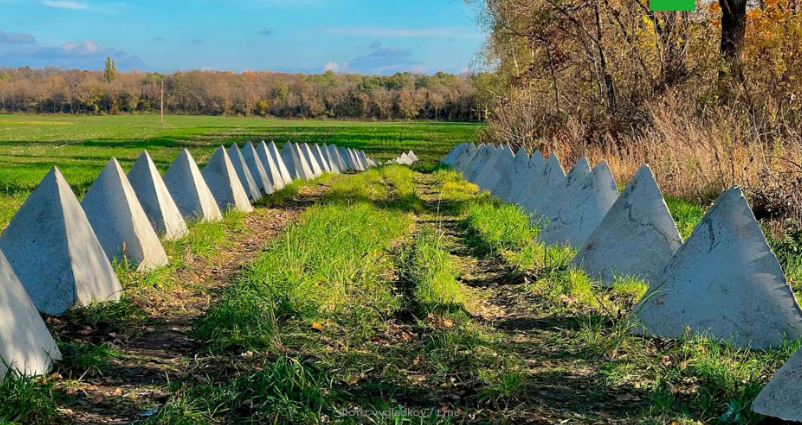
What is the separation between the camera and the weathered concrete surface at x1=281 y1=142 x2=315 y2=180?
16.8 m

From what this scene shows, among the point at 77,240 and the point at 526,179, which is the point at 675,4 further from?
the point at 77,240

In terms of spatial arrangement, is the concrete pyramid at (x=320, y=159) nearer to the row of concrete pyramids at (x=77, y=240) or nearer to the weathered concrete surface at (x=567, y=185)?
the row of concrete pyramids at (x=77, y=240)

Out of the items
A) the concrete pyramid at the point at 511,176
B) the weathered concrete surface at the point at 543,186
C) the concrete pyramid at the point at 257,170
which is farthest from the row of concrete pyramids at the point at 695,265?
the concrete pyramid at the point at 257,170

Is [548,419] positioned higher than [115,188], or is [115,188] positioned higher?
[115,188]

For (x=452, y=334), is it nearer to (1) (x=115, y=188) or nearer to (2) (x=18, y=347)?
(2) (x=18, y=347)

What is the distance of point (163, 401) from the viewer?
3.48 m

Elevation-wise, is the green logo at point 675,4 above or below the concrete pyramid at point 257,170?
above

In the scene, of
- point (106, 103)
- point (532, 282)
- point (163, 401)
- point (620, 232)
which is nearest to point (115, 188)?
point (163, 401)

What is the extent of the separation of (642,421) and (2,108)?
131138 mm

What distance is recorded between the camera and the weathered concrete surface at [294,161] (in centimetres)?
1678

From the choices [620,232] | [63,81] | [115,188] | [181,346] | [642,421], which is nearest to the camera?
[642,421]

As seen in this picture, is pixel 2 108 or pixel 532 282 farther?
pixel 2 108

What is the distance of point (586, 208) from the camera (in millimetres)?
7125

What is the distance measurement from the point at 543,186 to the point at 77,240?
6012mm
